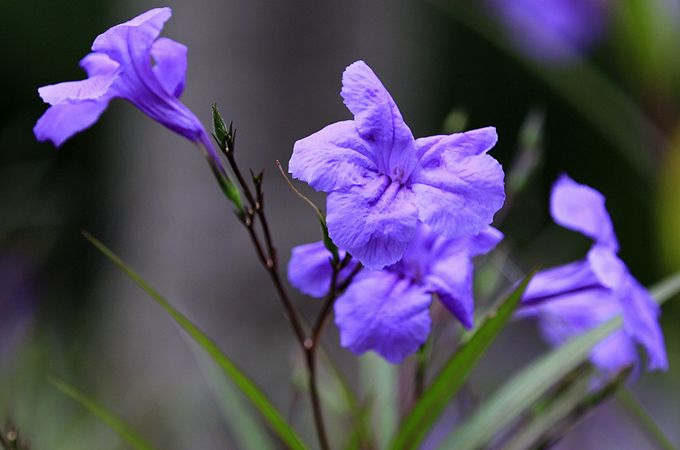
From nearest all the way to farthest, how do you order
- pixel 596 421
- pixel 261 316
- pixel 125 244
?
pixel 596 421, pixel 261 316, pixel 125 244

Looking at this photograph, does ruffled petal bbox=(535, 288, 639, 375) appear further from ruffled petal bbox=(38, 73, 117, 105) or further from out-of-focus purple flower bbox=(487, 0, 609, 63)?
out-of-focus purple flower bbox=(487, 0, 609, 63)

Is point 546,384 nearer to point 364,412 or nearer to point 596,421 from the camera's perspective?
point 364,412

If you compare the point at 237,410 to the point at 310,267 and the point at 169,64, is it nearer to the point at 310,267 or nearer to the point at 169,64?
the point at 310,267

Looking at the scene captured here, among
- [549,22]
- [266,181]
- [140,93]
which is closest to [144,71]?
[140,93]

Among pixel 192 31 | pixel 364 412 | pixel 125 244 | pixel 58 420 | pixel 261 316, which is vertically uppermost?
pixel 192 31

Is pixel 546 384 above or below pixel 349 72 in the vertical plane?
below

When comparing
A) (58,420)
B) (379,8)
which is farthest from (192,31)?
(58,420)
